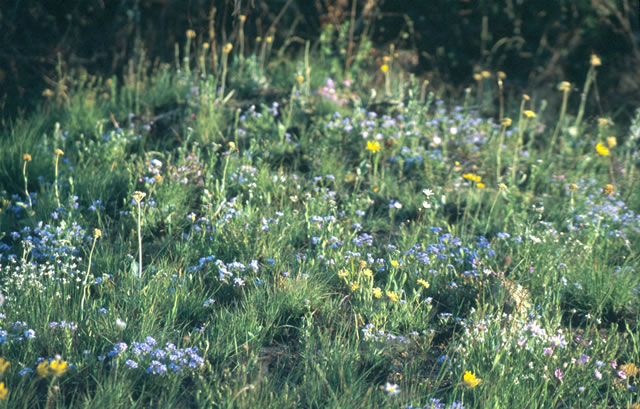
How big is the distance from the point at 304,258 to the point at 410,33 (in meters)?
4.12

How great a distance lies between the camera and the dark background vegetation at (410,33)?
5.77 meters

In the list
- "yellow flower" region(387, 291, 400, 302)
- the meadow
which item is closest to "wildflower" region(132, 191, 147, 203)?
the meadow

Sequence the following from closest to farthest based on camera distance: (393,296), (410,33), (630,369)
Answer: (630,369)
(393,296)
(410,33)

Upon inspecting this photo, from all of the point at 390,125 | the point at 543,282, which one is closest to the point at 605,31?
the point at 390,125

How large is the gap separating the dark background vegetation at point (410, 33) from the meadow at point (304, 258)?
2.45 ft

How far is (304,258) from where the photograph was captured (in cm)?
321

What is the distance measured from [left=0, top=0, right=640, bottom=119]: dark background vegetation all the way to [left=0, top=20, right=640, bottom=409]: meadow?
747 mm

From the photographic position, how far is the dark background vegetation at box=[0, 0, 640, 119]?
577 cm

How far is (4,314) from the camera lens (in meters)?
2.60

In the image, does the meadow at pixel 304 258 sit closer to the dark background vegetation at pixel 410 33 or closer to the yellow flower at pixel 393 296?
the yellow flower at pixel 393 296

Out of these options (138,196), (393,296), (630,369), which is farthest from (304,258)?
(630,369)

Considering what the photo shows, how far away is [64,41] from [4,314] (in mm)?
3915

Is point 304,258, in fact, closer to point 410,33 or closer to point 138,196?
point 138,196

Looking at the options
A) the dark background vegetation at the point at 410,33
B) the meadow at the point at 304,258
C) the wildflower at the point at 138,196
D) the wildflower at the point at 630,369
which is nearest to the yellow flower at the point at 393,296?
the meadow at the point at 304,258
